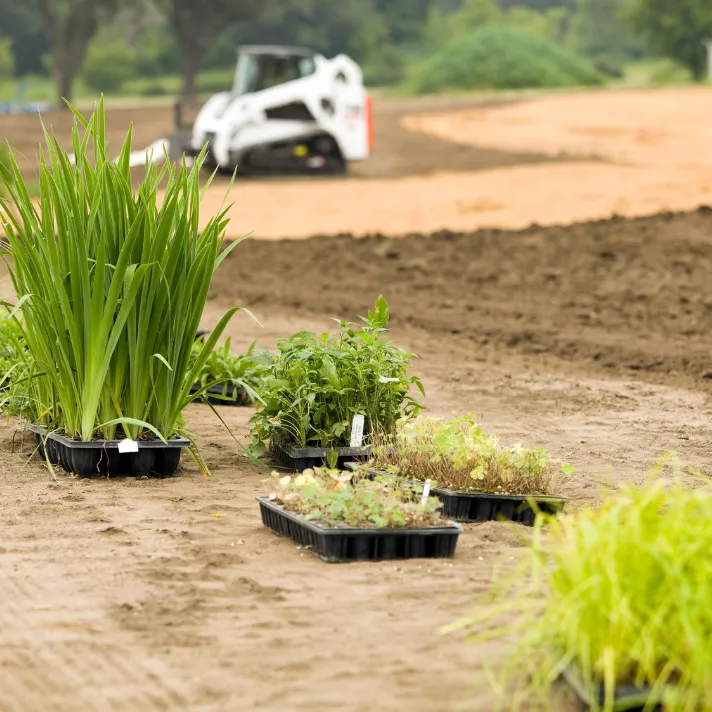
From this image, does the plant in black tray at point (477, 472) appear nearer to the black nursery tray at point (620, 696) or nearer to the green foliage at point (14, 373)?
the black nursery tray at point (620, 696)

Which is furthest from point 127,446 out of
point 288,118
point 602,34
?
point 602,34

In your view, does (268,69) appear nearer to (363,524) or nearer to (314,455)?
(314,455)

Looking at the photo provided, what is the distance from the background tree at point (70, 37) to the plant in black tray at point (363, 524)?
142 ft

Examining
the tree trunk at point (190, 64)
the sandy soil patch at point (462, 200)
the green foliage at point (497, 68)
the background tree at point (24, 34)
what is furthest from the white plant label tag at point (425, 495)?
the background tree at point (24, 34)

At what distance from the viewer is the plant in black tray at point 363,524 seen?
4.53 m

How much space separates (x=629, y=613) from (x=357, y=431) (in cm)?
292

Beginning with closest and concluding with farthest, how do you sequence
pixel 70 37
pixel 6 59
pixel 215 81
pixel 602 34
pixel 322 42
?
pixel 70 37 < pixel 215 81 < pixel 6 59 < pixel 322 42 < pixel 602 34

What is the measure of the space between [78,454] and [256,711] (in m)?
2.74

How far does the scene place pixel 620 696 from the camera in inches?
123

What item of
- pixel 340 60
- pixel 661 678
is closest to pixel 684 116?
pixel 340 60

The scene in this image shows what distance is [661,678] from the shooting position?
304cm

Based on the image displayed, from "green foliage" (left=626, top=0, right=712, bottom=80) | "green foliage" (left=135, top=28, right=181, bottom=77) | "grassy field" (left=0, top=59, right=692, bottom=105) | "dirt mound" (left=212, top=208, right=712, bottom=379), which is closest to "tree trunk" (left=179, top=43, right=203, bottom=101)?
"grassy field" (left=0, top=59, right=692, bottom=105)

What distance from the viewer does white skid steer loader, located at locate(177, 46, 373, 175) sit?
73.1ft

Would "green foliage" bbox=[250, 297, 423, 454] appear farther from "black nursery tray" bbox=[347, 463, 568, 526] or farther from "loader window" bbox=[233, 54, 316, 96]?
"loader window" bbox=[233, 54, 316, 96]
